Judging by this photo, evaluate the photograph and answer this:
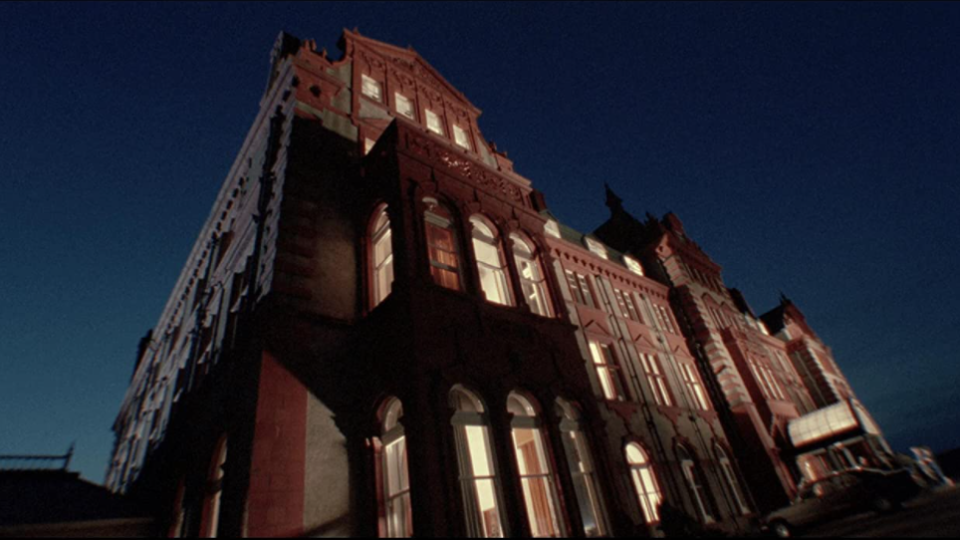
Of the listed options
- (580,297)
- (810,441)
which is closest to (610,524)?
(580,297)

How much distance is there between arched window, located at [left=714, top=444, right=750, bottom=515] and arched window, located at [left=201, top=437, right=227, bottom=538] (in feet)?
56.6

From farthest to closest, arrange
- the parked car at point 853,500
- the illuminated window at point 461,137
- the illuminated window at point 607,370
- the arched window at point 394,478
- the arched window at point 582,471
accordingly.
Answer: the illuminated window at point 461,137 → the illuminated window at point 607,370 → the parked car at point 853,500 → the arched window at point 582,471 → the arched window at point 394,478

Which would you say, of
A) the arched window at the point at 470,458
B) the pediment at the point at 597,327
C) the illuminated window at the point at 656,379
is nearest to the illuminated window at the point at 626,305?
the illuminated window at the point at 656,379

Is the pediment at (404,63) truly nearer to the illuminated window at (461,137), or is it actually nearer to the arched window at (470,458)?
the illuminated window at (461,137)

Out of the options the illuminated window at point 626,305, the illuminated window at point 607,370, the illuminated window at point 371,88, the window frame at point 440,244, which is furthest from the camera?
the illuminated window at point 626,305

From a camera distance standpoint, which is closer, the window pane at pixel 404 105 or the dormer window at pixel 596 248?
the window pane at pixel 404 105

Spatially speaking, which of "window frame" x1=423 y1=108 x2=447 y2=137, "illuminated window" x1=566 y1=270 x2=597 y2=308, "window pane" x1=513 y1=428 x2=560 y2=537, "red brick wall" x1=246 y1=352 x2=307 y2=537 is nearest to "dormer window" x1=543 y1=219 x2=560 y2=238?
"illuminated window" x1=566 y1=270 x2=597 y2=308

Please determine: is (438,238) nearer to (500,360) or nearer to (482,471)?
(500,360)

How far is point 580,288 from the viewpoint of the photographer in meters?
19.1

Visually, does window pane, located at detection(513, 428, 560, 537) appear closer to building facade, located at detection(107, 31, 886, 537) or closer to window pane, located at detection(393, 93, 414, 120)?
building facade, located at detection(107, 31, 886, 537)

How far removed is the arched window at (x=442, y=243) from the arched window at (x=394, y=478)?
3245mm

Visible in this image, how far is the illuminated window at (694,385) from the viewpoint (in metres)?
19.8

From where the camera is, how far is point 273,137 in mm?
14492

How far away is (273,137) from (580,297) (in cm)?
1290
